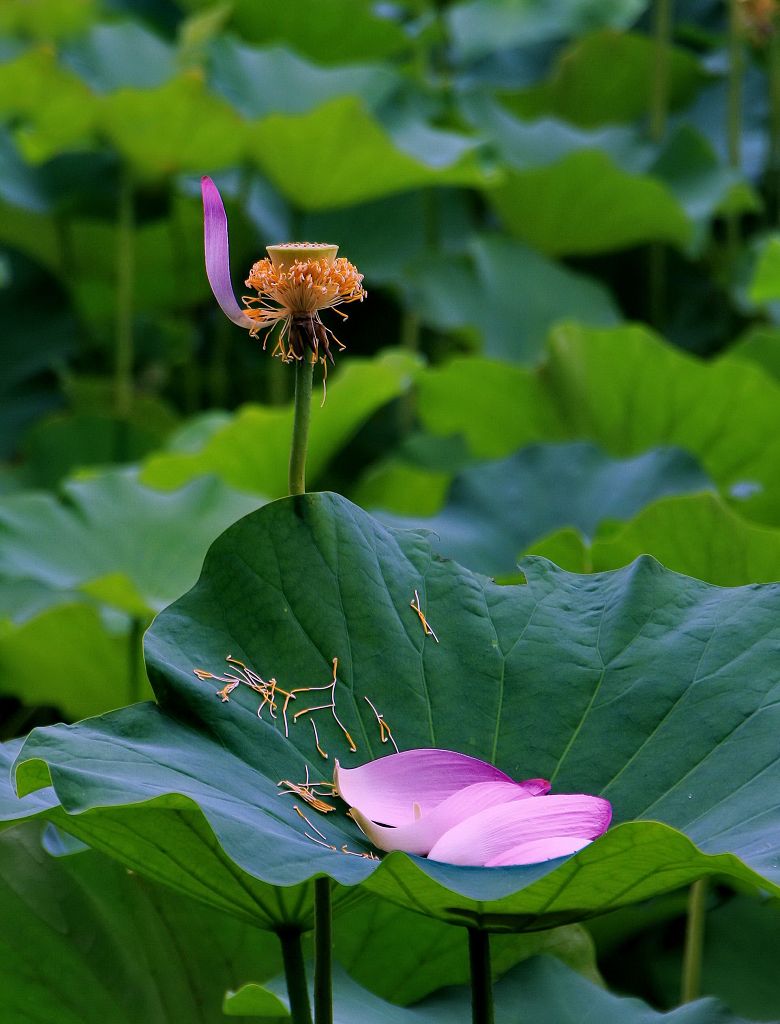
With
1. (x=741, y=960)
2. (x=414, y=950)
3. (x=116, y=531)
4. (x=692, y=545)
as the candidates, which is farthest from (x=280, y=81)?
(x=414, y=950)

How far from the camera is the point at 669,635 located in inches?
27.8

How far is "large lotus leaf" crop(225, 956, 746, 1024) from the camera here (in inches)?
28.2

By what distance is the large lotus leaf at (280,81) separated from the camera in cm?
249

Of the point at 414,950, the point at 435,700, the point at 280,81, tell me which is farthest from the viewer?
the point at 280,81

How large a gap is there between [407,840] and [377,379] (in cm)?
124

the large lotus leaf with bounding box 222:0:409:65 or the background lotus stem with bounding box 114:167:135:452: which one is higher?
the large lotus leaf with bounding box 222:0:409:65

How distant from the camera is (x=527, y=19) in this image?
2840mm

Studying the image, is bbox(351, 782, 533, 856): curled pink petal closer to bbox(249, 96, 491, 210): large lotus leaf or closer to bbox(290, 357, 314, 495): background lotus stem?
bbox(290, 357, 314, 495): background lotus stem

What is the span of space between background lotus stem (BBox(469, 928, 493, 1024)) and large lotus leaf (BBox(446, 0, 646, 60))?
2485 mm

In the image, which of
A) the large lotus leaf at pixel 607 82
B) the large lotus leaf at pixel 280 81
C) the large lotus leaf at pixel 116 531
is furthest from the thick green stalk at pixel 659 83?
the large lotus leaf at pixel 116 531

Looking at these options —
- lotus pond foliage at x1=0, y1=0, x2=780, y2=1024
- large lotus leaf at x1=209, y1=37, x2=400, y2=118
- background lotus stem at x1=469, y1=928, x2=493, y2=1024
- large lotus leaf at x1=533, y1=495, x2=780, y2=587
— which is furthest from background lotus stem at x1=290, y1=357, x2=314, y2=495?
large lotus leaf at x1=209, y1=37, x2=400, y2=118

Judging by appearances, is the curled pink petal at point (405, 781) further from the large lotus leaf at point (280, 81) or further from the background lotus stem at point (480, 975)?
the large lotus leaf at point (280, 81)

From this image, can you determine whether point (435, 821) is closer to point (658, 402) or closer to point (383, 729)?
point (383, 729)

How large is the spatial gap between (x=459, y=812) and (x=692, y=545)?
1.78 feet
